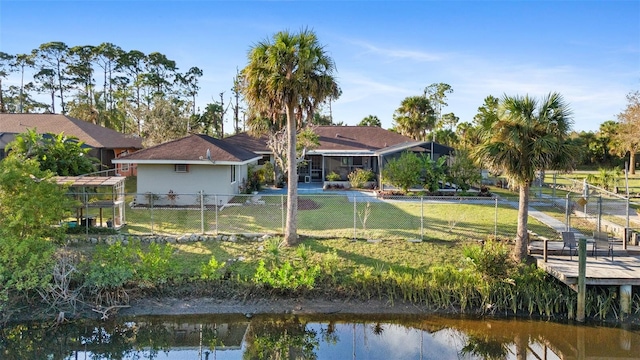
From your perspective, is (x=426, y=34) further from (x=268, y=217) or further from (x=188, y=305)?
(x=188, y=305)

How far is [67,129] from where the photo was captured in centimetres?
3103

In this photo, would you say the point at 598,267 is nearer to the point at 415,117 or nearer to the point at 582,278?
the point at 582,278

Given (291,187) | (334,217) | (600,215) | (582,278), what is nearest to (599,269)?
(582,278)

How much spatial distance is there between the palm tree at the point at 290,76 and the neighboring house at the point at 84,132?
19.8 m

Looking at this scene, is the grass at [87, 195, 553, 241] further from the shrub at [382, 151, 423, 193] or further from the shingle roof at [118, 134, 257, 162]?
the shingle roof at [118, 134, 257, 162]

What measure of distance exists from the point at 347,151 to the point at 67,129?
20.0 m

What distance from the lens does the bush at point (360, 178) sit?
2848 centimetres

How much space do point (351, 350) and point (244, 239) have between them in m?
6.24

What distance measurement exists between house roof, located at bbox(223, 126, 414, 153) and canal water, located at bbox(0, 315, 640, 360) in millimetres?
20418

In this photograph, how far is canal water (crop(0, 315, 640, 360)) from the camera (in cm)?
908

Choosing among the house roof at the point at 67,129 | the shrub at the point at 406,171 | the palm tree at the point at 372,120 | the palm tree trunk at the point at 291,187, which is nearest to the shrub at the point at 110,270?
the palm tree trunk at the point at 291,187

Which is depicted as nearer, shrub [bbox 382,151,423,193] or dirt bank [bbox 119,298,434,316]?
dirt bank [bbox 119,298,434,316]

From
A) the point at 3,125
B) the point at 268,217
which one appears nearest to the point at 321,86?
the point at 268,217

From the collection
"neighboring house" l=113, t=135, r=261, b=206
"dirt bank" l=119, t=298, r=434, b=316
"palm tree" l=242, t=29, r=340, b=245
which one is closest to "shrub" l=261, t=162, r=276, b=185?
"neighboring house" l=113, t=135, r=261, b=206
